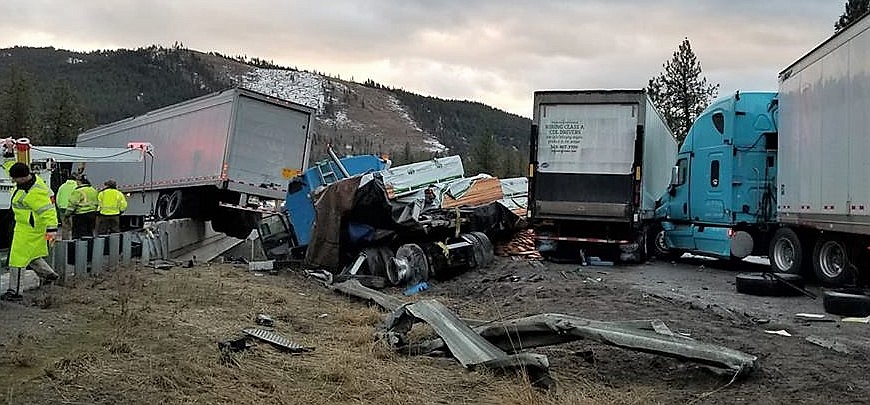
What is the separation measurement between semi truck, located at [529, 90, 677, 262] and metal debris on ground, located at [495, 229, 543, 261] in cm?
76

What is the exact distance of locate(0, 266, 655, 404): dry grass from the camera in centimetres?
570

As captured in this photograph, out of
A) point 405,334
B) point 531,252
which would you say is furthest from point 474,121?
point 405,334

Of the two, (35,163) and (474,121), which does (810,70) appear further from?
(474,121)

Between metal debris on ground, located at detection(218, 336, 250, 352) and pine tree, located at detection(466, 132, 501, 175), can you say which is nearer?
metal debris on ground, located at detection(218, 336, 250, 352)

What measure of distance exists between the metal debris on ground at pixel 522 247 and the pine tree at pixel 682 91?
3297cm

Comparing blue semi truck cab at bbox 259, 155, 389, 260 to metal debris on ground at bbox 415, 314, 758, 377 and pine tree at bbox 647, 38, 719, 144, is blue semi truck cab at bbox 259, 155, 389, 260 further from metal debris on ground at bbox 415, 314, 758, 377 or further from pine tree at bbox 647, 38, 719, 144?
pine tree at bbox 647, 38, 719, 144

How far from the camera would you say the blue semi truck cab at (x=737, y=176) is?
53.1 ft

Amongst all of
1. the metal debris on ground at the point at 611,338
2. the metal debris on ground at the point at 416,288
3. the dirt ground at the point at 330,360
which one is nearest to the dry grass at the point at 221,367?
the dirt ground at the point at 330,360

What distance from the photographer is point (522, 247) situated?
18.2 meters

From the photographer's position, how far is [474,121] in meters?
156

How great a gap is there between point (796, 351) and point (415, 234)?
321 inches

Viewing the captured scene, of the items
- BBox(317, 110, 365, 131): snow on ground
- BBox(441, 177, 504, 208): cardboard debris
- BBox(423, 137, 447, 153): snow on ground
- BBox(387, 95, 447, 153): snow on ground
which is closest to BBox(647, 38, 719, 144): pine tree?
BBox(441, 177, 504, 208): cardboard debris

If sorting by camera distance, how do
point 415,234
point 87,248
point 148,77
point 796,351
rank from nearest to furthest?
point 796,351 < point 87,248 < point 415,234 < point 148,77

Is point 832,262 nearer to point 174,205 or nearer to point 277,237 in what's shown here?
point 277,237
